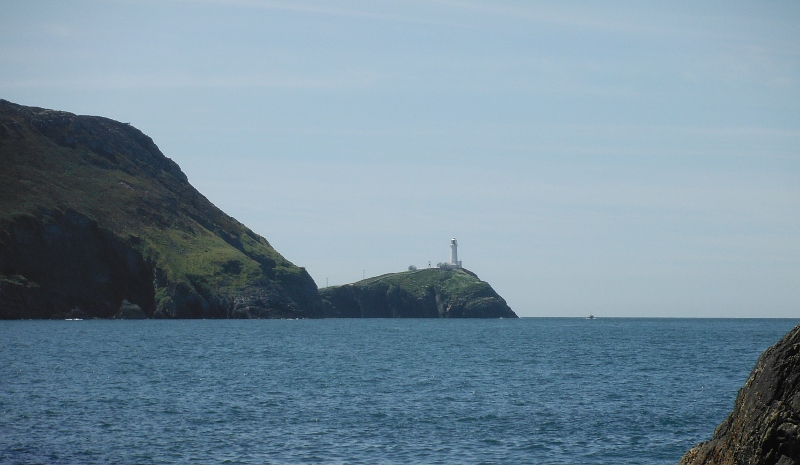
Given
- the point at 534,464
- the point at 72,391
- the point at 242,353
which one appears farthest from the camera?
the point at 242,353

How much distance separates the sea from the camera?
3438 centimetres

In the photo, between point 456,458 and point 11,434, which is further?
point 11,434

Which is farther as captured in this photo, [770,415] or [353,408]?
[353,408]

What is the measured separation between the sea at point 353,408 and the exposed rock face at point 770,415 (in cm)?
1518

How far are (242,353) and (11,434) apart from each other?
2281 inches

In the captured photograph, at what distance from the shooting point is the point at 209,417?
43406 millimetres

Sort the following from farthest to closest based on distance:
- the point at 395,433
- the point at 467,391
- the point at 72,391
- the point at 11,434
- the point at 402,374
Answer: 1. the point at 402,374
2. the point at 467,391
3. the point at 72,391
4. the point at 395,433
5. the point at 11,434

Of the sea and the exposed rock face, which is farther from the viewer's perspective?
the sea

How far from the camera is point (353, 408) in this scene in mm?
47562

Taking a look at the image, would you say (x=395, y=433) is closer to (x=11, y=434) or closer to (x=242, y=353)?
(x=11, y=434)

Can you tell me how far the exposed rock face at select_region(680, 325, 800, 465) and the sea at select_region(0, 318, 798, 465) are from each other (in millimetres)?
15183

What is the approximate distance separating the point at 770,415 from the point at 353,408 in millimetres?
33071

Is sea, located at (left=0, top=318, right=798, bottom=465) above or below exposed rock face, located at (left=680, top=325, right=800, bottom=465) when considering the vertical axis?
below

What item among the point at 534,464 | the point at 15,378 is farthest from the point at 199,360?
the point at 534,464
